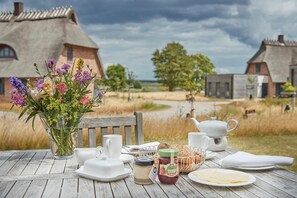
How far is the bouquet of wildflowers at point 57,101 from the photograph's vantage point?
269 cm

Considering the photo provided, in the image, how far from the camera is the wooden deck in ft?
6.69

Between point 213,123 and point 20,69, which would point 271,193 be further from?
point 20,69

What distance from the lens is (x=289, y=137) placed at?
912 centimetres

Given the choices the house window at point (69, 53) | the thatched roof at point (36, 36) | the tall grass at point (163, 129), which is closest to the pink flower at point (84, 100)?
the tall grass at point (163, 129)

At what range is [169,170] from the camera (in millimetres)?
2164

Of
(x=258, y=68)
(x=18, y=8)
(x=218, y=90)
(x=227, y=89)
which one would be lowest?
(x=218, y=90)

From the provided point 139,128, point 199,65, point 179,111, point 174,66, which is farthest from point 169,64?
point 139,128

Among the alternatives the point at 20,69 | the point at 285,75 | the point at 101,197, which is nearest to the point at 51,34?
the point at 20,69

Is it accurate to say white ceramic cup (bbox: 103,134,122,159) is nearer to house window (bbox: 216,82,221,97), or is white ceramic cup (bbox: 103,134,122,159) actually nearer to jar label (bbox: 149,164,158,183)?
jar label (bbox: 149,164,158,183)

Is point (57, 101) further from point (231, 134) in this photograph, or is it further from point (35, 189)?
point (231, 134)

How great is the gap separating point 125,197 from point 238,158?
0.87 metres

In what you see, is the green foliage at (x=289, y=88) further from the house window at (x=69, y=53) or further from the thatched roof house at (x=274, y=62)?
the house window at (x=69, y=53)

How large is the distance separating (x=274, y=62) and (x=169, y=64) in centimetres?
1128

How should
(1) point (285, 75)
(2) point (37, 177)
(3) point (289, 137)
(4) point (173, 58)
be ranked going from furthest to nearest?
(4) point (173, 58) → (1) point (285, 75) → (3) point (289, 137) → (2) point (37, 177)
